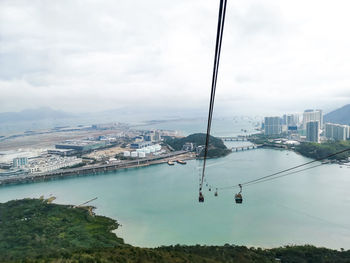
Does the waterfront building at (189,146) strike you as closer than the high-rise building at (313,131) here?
Yes

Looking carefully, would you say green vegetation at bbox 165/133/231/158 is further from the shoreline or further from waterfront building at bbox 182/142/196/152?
the shoreline

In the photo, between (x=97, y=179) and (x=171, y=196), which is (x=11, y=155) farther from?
(x=171, y=196)

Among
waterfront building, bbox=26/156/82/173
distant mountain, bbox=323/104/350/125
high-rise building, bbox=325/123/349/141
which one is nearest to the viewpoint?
waterfront building, bbox=26/156/82/173

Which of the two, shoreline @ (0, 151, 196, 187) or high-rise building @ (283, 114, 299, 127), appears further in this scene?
high-rise building @ (283, 114, 299, 127)

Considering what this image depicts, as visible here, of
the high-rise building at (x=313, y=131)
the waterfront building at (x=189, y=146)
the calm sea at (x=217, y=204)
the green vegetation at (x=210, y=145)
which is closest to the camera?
the calm sea at (x=217, y=204)

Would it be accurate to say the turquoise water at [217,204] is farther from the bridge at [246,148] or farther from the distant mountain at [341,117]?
the distant mountain at [341,117]

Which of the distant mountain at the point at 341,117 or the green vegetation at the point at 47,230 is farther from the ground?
the distant mountain at the point at 341,117

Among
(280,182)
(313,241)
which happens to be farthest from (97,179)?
(313,241)

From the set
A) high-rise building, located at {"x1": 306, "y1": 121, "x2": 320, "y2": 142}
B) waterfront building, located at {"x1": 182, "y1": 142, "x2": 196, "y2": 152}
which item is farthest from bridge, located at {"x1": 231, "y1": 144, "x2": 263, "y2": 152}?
high-rise building, located at {"x1": 306, "y1": 121, "x2": 320, "y2": 142}

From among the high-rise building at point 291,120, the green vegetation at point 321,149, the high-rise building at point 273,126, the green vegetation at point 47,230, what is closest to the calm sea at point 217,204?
the green vegetation at point 47,230
